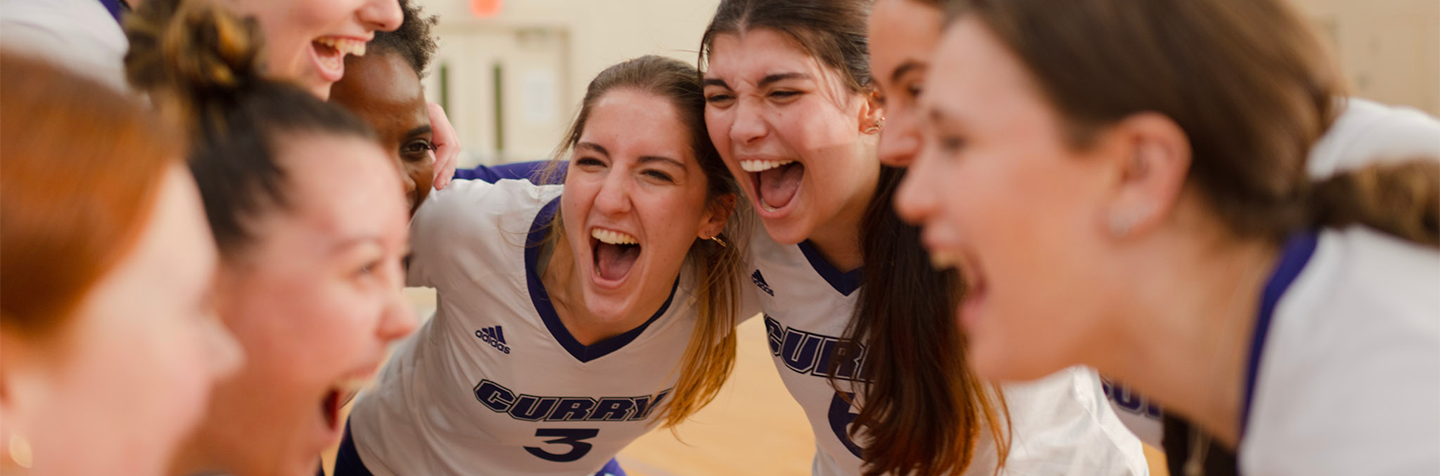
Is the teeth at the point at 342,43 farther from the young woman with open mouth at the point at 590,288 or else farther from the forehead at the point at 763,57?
the forehead at the point at 763,57

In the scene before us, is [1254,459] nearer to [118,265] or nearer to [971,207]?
[971,207]

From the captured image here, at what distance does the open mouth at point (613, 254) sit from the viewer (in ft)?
7.27

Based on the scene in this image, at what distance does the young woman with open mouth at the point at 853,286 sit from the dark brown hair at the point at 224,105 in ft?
2.95

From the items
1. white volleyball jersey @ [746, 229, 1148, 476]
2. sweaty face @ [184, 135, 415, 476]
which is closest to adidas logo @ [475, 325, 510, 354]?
white volleyball jersey @ [746, 229, 1148, 476]

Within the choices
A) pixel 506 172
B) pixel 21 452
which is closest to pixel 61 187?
pixel 21 452

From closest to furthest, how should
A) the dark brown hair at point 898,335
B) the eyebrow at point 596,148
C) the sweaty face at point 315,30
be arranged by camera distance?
1. the sweaty face at point 315,30
2. the dark brown hair at point 898,335
3. the eyebrow at point 596,148

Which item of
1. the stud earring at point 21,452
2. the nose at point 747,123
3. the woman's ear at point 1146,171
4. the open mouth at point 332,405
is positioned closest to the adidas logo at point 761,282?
the nose at point 747,123

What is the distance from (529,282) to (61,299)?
60.4 inches

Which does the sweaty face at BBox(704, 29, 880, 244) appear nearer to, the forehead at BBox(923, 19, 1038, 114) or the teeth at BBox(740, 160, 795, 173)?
the teeth at BBox(740, 160, 795, 173)

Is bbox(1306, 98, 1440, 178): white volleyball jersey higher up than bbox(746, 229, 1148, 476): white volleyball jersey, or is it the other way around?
bbox(1306, 98, 1440, 178): white volleyball jersey

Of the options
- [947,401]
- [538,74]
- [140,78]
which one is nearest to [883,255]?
[947,401]

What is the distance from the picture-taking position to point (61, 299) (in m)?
0.78

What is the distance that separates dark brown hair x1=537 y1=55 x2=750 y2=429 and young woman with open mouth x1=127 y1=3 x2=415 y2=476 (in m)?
0.99

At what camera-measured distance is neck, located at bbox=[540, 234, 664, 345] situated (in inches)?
90.7
